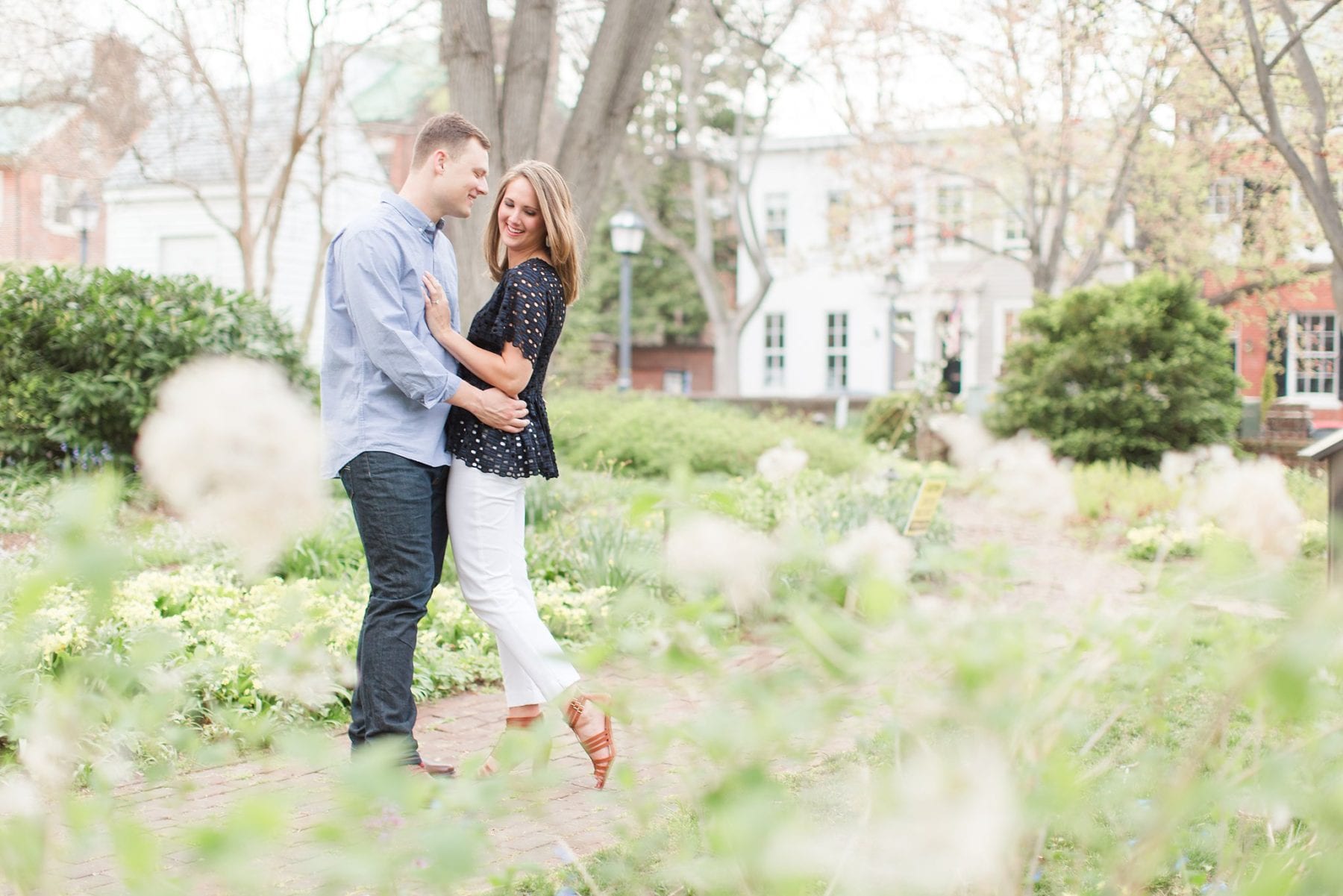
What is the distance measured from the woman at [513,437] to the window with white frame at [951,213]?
16.7 meters

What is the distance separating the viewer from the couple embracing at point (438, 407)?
3.29 meters

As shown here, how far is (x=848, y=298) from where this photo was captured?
30.8 meters

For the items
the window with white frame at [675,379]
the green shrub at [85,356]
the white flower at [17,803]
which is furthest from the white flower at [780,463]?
the window with white frame at [675,379]

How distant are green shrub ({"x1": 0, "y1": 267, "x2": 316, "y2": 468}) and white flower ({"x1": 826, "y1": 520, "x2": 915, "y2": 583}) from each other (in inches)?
284

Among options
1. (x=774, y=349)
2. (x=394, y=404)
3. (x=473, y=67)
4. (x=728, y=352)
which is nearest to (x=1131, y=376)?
(x=473, y=67)

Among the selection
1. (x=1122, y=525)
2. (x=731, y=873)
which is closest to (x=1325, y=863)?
(x=731, y=873)

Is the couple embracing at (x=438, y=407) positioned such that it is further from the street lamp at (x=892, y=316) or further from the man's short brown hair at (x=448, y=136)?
the street lamp at (x=892, y=316)

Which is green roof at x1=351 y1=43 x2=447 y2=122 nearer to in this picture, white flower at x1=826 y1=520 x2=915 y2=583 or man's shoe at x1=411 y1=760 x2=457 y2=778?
man's shoe at x1=411 y1=760 x2=457 y2=778

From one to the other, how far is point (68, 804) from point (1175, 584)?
1.42m

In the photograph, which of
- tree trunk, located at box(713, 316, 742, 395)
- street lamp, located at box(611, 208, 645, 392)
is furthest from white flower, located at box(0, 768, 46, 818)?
tree trunk, located at box(713, 316, 742, 395)

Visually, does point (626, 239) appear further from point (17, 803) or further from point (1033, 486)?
point (17, 803)

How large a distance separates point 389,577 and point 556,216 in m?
1.13

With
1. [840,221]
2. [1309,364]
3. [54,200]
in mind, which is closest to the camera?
[840,221]

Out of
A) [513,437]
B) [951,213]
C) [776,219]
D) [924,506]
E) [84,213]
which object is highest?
[776,219]
